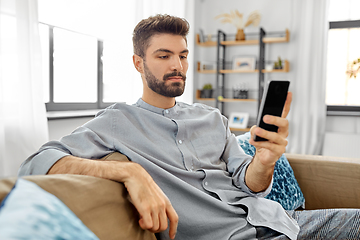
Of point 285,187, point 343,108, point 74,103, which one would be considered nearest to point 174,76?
point 285,187

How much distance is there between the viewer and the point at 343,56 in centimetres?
365

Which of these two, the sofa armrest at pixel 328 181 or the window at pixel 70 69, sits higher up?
the window at pixel 70 69

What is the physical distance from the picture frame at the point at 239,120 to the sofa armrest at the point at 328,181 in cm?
212

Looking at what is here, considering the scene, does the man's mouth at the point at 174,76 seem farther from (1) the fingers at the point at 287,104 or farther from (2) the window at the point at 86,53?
(2) the window at the point at 86,53

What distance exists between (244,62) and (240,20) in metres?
0.52

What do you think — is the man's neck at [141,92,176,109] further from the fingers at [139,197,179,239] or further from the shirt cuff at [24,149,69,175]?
the fingers at [139,197,179,239]

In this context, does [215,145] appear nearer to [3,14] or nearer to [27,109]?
[27,109]

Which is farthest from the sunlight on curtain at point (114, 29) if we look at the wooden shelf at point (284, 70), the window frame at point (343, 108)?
the window frame at point (343, 108)

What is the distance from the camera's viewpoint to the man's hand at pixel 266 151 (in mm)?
787

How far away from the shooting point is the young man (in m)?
0.82

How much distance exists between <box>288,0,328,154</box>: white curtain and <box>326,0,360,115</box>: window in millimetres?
245

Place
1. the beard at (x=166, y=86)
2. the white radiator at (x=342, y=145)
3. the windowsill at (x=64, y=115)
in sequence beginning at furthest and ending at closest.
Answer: the white radiator at (x=342, y=145)
the windowsill at (x=64, y=115)
the beard at (x=166, y=86)

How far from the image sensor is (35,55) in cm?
163

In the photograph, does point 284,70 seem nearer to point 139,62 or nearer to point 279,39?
point 279,39
